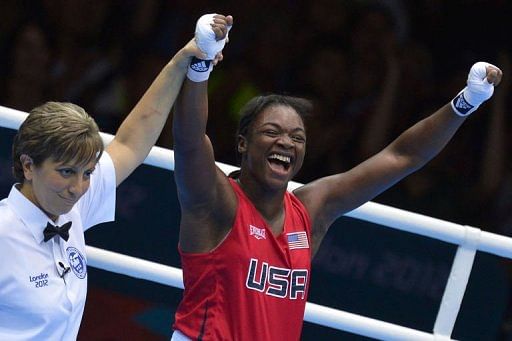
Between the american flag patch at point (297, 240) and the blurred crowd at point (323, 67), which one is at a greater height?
the blurred crowd at point (323, 67)

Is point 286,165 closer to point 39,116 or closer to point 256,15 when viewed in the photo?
point 39,116

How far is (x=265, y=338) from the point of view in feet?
11.3

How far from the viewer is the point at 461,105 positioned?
3779 millimetres

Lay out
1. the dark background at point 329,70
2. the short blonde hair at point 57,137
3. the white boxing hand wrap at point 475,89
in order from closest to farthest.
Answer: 1. the short blonde hair at point 57,137
2. the white boxing hand wrap at point 475,89
3. the dark background at point 329,70

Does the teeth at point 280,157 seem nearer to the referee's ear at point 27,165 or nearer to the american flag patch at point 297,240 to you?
the american flag patch at point 297,240

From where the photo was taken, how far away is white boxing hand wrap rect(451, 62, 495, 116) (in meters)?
3.71

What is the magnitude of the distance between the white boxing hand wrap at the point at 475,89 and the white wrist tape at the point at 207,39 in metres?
0.97

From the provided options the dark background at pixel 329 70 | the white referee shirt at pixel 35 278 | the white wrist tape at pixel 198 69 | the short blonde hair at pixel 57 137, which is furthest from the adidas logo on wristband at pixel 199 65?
the dark background at pixel 329 70

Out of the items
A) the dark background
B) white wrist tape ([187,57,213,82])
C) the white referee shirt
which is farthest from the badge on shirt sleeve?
the dark background

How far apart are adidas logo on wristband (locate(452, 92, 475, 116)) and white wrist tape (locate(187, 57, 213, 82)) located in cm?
98

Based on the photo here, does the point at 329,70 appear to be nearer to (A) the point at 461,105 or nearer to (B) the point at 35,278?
(A) the point at 461,105

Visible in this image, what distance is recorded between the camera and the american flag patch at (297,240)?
358 cm

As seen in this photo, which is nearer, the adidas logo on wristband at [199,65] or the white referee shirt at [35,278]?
the white referee shirt at [35,278]

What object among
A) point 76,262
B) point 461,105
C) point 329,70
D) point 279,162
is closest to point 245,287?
point 279,162
